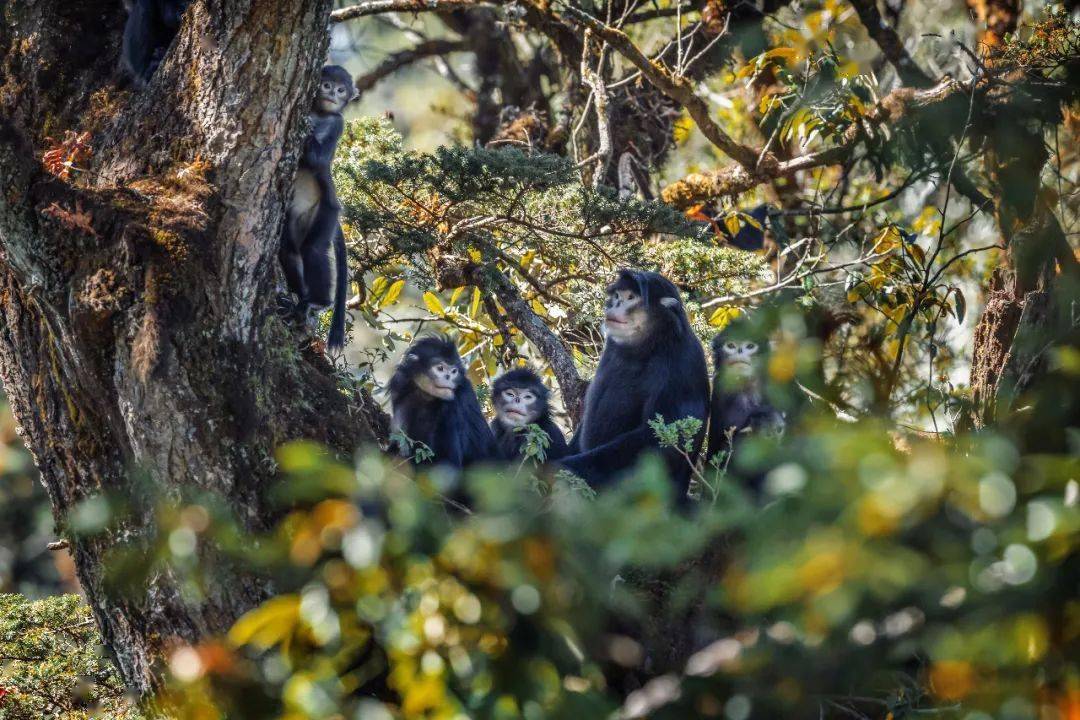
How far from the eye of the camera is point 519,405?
5777 mm

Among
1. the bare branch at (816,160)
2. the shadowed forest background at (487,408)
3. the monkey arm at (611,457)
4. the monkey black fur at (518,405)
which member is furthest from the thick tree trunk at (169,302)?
the bare branch at (816,160)

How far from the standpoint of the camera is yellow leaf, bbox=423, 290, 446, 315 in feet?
21.1

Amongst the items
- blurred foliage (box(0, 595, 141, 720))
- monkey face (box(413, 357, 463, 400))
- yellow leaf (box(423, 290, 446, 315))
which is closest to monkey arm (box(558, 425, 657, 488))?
monkey face (box(413, 357, 463, 400))

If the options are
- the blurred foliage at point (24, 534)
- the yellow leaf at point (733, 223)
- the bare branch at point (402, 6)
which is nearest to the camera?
the bare branch at point (402, 6)

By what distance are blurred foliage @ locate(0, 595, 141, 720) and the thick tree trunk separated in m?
1.18

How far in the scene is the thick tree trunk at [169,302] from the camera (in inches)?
128

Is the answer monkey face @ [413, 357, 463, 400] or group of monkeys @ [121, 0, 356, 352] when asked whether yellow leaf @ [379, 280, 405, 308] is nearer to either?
group of monkeys @ [121, 0, 356, 352]

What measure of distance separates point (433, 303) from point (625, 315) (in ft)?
4.21

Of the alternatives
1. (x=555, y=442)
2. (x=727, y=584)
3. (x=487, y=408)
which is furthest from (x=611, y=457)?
(x=727, y=584)

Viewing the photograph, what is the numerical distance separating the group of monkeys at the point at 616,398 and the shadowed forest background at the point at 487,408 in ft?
0.77

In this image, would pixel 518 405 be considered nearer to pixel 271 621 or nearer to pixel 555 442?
pixel 555 442

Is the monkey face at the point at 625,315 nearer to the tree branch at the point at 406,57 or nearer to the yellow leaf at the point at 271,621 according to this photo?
the yellow leaf at the point at 271,621

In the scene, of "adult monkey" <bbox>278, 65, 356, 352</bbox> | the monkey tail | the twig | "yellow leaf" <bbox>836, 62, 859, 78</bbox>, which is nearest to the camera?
the monkey tail

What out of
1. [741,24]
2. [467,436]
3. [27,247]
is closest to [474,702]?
[27,247]
